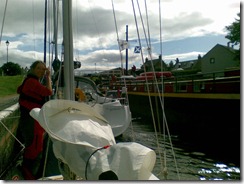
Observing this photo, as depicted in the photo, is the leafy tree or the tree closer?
the leafy tree

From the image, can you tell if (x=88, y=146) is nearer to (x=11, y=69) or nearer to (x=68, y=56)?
(x=68, y=56)

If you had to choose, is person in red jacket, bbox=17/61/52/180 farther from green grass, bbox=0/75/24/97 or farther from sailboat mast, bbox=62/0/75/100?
green grass, bbox=0/75/24/97

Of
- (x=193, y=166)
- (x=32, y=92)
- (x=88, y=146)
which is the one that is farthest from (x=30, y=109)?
(x=193, y=166)

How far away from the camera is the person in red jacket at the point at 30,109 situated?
10.3 feet

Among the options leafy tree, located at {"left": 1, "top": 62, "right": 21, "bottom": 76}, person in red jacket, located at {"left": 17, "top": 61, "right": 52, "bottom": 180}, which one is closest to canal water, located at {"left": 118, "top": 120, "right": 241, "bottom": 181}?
person in red jacket, located at {"left": 17, "top": 61, "right": 52, "bottom": 180}

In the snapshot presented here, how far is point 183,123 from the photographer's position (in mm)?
14117

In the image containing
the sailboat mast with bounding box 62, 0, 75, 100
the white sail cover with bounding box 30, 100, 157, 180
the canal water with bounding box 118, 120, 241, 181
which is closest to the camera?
the white sail cover with bounding box 30, 100, 157, 180

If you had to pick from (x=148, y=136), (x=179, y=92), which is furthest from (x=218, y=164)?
(x=179, y=92)

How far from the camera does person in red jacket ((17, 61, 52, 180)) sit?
3.14 m

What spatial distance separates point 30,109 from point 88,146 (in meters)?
1.52

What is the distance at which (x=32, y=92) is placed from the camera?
3172mm

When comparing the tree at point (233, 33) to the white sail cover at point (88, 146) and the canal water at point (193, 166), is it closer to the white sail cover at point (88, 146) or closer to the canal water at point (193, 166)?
the canal water at point (193, 166)

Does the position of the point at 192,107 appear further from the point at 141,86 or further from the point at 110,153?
the point at 110,153

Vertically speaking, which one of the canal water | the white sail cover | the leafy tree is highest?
the leafy tree
